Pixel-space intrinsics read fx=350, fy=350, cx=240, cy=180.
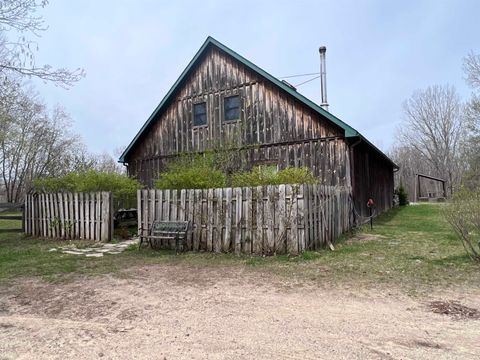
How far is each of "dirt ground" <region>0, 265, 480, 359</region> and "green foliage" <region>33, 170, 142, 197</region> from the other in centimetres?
654

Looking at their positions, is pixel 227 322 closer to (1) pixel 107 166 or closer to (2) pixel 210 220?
(2) pixel 210 220

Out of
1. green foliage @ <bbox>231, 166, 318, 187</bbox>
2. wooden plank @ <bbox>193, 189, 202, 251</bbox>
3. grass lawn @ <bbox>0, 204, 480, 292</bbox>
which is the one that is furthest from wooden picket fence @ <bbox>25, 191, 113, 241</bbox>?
green foliage @ <bbox>231, 166, 318, 187</bbox>

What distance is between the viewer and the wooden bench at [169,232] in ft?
30.5

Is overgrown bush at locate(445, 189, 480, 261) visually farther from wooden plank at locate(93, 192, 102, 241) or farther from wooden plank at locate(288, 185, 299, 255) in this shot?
wooden plank at locate(93, 192, 102, 241)

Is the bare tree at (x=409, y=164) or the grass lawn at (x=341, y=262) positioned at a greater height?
the bare tree at (x=409, y=164)

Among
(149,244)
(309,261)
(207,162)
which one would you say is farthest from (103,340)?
(207,162)

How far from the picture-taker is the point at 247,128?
15.1 m

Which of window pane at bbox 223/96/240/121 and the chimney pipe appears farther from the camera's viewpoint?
the chimney pipe

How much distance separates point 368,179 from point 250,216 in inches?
394

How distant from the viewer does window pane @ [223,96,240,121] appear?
1540 cm

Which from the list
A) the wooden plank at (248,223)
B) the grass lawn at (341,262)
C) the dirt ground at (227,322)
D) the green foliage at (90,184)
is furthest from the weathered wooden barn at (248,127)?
the dirt ground at (227,322)

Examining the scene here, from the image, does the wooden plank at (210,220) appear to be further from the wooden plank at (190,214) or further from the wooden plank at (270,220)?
the wooden plank at (270,220)

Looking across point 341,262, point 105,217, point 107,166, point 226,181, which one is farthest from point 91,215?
point 107,166

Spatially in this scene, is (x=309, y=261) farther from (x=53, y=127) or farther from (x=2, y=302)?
(x=53, y=127)
